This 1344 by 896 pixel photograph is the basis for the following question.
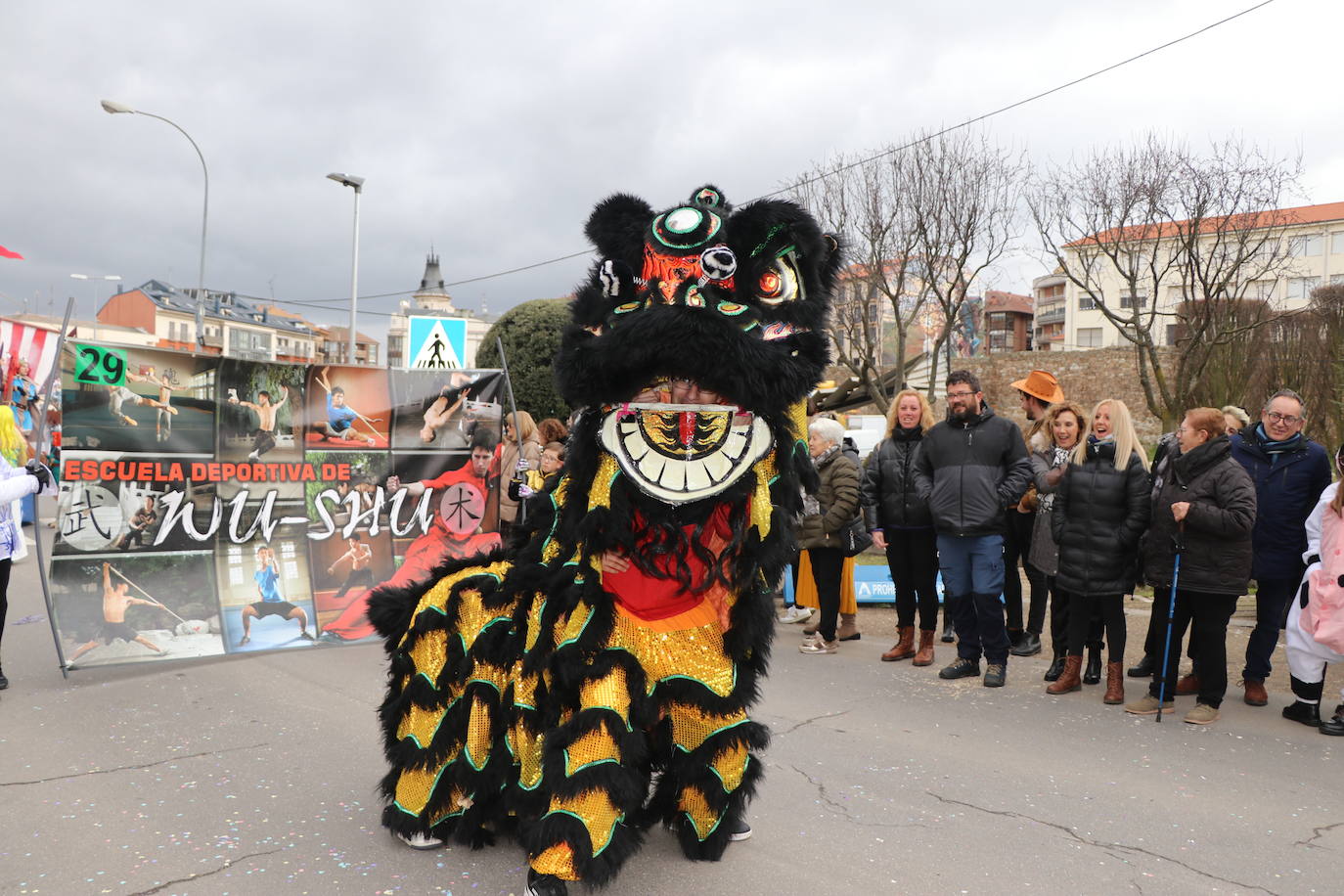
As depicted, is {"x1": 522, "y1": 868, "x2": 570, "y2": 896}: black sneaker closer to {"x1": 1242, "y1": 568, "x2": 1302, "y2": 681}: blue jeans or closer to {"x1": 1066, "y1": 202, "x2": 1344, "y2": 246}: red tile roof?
{"x1": 1242, "y1": 568, "x2": 1302, "y2": 681}: blue jeans

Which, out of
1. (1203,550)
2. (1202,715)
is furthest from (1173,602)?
(1202,715)

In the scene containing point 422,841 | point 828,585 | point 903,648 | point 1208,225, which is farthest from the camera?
point 1208,225

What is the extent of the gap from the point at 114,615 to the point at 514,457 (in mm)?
3085

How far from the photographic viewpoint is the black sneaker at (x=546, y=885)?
2.79m

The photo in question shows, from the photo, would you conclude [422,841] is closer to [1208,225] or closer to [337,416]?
[337,416]

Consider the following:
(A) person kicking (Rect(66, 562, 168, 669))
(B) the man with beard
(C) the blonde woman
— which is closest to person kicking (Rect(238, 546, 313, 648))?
(A) person kicking (Rect(66, 562, 168, 669))

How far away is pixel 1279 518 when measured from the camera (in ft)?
18.6

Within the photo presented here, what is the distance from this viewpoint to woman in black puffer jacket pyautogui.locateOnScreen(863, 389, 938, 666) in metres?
6.60

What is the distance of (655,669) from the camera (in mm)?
3076

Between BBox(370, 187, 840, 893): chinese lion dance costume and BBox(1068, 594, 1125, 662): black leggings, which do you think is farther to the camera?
BBox(1068, 594, 1125, 662): black leggings

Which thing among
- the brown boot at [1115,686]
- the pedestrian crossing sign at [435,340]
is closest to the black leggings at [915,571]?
the brown boot at [1115,686]

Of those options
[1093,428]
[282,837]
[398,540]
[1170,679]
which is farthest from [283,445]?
[1170,679]

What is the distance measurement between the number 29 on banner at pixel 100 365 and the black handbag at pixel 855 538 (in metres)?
4.70

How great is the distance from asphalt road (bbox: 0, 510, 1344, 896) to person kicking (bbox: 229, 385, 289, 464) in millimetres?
1410
